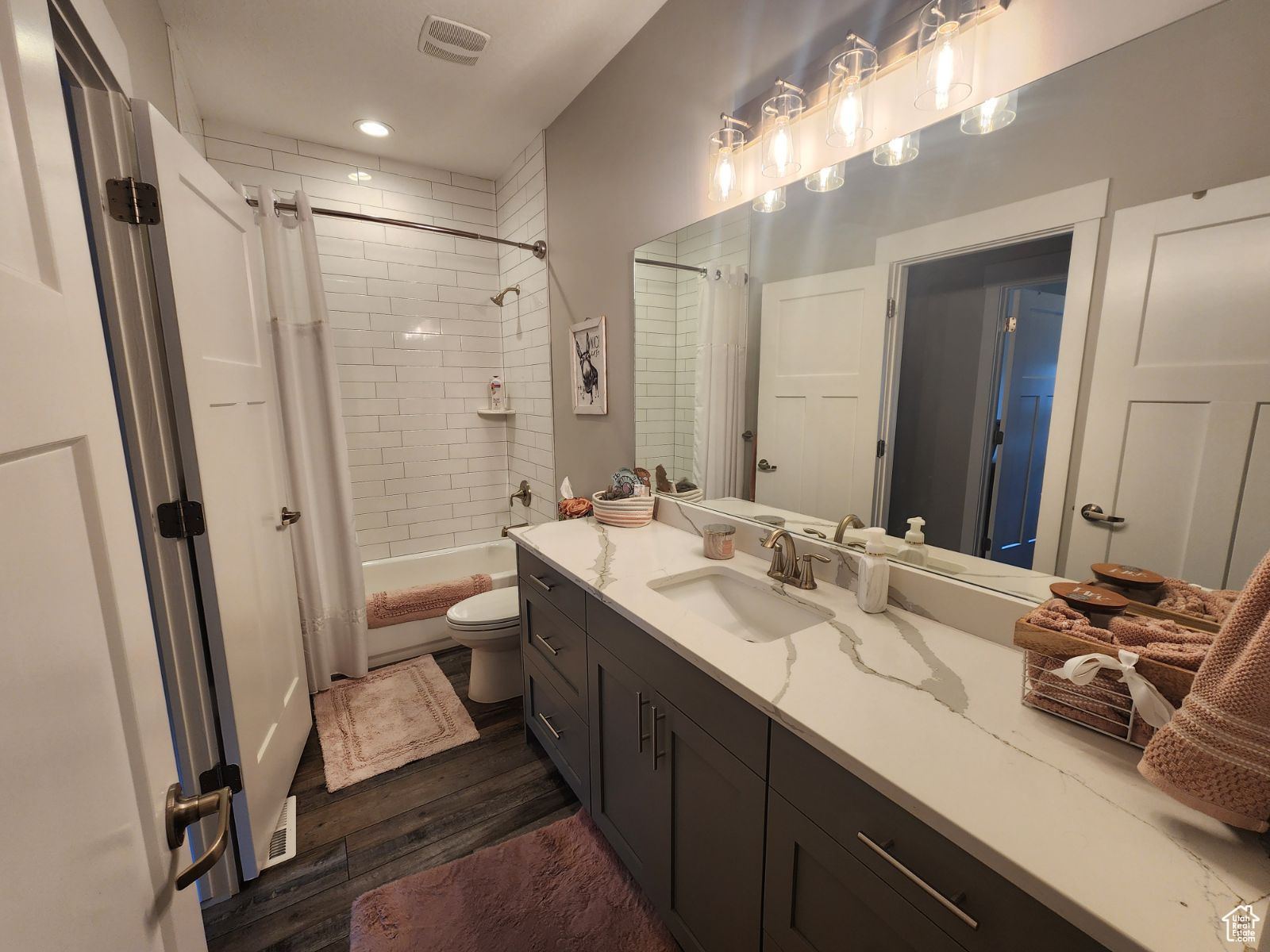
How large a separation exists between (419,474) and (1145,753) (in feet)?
10.8

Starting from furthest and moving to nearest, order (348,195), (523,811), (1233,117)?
(348,195), (523,811), (1233,117)

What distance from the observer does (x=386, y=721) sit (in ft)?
7.23

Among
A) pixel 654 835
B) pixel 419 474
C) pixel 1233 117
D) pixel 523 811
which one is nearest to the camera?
pixel 1233 117

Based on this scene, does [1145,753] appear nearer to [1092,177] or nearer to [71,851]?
[1092,177]

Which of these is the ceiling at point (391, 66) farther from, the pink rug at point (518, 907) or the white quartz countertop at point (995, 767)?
the pink rug at point (518, 907)

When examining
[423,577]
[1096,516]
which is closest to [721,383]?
[1096,516]

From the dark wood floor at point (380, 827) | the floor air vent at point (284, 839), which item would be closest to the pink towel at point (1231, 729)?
the dark wood floor at point (380, 827)

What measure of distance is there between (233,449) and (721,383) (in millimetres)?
1500

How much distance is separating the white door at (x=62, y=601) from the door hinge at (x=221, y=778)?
3.23 ft

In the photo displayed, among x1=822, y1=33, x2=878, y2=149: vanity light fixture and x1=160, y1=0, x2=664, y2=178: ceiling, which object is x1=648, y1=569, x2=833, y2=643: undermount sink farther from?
x1=160, y1=0, x2=664, y2=178: ceiling

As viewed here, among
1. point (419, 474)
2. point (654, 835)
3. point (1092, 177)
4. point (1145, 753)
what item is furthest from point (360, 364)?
point (1145, 753)

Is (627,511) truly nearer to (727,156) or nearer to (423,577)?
(727,156)

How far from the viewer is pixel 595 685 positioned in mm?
1428

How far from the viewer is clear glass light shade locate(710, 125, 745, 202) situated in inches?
60.5
